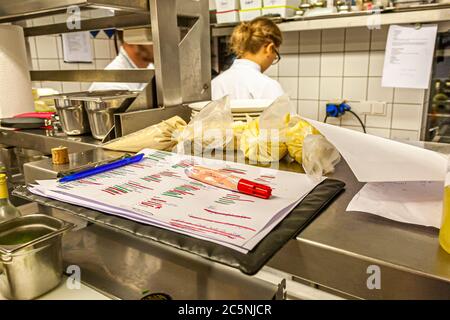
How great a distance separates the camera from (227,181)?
0.62 meters

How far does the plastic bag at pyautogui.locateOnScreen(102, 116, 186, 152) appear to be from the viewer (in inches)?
34.7

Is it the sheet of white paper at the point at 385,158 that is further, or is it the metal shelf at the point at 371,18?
the metal shelf at the point at 371,18

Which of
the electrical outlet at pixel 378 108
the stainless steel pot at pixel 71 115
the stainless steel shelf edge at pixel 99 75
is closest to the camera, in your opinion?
the stainless steel pot at pixel 71 115

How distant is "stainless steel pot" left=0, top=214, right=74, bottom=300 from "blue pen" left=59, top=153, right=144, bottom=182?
0.08 metres

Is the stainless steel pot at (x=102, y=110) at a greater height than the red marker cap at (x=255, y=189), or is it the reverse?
the stainless steel pot at (x=102, y=110)

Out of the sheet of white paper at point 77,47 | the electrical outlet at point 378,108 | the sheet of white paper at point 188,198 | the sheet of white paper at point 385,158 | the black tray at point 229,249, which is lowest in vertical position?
the electrical outlet at point 378,108

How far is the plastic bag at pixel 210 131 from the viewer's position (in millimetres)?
846

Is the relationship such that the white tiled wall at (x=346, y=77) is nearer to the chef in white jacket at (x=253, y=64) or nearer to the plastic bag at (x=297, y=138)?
the chef in white jacket at (x=253, y=64)

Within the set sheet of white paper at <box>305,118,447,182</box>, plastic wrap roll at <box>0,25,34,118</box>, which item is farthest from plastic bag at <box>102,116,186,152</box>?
plastic wrap roll at <box>0,25,34,118</box>

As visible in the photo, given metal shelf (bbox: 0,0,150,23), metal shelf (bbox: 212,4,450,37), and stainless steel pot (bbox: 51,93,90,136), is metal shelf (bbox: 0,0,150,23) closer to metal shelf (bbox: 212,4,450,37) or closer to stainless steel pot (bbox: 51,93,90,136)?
stainless steel pot (bbox: 51,93,90,136)

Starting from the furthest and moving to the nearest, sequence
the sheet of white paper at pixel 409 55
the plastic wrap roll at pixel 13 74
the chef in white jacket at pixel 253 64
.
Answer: the chef in white jacket at pixel 253 64
the sheet of white paper at pixel 409 55
the plastic wrap roll at pixel 13 74

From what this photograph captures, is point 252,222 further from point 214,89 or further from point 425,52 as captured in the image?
point 425,52

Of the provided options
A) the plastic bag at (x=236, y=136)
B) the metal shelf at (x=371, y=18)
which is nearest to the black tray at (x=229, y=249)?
the plastic bag at (x=236, y=136)
